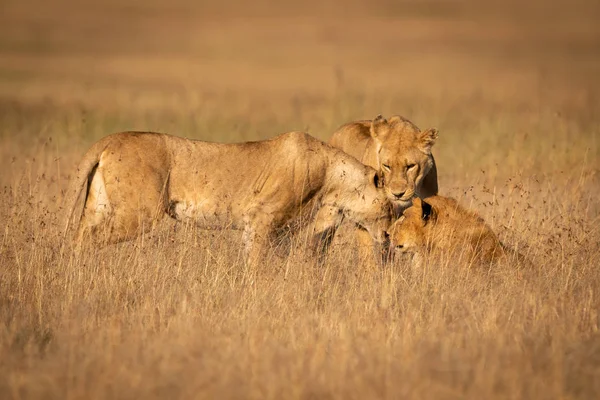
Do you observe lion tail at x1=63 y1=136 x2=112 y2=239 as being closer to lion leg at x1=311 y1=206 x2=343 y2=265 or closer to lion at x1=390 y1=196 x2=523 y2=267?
lion leg at x1=311 y1=206 x2=343 y2=265

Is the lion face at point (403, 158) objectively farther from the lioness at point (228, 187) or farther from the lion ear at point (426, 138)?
the lioness at point (228, 187)

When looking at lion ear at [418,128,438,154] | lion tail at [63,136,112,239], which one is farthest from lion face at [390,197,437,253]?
lion tail at [63,136,112,239]

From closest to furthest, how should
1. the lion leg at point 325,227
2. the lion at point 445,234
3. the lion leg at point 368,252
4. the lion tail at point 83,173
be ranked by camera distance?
the lion at point 445,234 → the lion tail at point 83,173 → the lion leg at point 368,252 → the lion leg at point 325,227

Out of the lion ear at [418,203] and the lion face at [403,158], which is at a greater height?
the lion face at [403,158]

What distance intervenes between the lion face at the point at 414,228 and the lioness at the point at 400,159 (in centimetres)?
12

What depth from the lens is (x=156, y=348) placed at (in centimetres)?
591

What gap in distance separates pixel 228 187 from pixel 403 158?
1.57 m

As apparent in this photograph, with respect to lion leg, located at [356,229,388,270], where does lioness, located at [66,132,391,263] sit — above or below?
above

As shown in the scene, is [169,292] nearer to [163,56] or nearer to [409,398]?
[409,398]

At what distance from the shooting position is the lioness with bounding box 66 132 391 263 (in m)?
8.58

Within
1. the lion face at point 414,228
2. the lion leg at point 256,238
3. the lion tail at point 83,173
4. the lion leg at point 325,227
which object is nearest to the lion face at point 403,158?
the lion face at point 414,228

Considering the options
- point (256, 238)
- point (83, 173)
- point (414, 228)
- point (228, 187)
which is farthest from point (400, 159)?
point (83, 173)

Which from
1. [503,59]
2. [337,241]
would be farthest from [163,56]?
[337,241]

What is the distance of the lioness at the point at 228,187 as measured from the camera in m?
8.58
